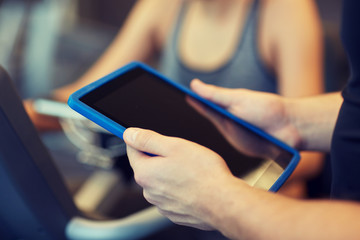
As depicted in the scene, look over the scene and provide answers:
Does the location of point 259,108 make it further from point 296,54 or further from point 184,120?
point 296,54

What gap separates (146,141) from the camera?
42 centimetres

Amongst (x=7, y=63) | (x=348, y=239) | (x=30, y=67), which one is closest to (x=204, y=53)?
(x=348, y=239)

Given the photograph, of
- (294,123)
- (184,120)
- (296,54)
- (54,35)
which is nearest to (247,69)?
(296,54)

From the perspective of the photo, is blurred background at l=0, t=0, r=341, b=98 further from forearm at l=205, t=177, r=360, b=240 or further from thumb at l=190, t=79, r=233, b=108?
forearm at l=205, t=177, r=360, b=240

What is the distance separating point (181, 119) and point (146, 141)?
0.12 m

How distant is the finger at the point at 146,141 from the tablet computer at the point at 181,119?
0.05 ft

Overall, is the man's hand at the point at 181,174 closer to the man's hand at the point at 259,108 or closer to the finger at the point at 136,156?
the finger at the point at 136,156

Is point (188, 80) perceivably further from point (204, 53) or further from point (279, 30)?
point (279, 30)

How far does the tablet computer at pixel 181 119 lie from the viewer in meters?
0.45

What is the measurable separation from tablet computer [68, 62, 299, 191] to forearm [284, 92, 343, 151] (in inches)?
3.1

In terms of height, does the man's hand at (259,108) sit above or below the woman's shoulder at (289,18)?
below

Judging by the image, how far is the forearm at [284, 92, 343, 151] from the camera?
62cm

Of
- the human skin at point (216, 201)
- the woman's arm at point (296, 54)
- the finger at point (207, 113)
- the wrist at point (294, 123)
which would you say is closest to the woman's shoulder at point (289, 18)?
the woman's arm at point (296, 54)

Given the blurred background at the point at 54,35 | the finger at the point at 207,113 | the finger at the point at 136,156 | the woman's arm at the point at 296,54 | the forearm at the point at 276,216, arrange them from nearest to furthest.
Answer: the forearm at the point at 276,216, the finger at the point at 136,156, the finger at the point at 207,113, the woman's arm at the point at 296,54, the blurred background at the point at 54,35
